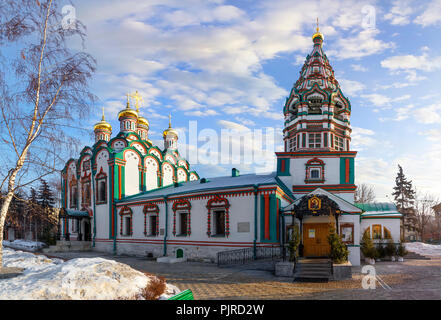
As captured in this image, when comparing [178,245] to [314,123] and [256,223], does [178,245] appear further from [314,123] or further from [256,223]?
[314,123]

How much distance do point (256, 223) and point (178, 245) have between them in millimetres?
6256

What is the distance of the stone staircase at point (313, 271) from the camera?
11.9 metres

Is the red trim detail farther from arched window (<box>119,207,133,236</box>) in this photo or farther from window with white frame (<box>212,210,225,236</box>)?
arched window (<box>119,207,133,236</box>)

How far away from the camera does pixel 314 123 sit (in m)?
22.7

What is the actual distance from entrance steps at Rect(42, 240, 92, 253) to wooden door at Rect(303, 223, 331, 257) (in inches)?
792

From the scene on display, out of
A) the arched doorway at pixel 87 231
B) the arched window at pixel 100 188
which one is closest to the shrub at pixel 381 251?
the arched window at pixel 100 188

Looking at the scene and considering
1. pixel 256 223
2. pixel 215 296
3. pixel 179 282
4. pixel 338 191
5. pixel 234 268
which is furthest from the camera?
pixel 338 191

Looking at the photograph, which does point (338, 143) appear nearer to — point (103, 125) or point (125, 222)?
point (125, 222)

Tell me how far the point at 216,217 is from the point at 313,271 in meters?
7.84

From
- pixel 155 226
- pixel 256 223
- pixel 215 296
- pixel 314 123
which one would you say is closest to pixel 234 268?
pixel 256 223

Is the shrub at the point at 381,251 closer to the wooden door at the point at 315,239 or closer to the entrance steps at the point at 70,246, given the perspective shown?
the wooden door at the point at 315,239

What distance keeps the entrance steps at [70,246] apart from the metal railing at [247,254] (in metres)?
15.9

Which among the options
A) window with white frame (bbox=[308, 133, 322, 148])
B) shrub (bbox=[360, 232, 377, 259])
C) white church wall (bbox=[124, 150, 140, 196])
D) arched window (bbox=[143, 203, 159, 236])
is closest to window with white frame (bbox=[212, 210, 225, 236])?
arched window (bbox=[143, 203, 159, 236])

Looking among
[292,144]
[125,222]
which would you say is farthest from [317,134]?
[125,222]
